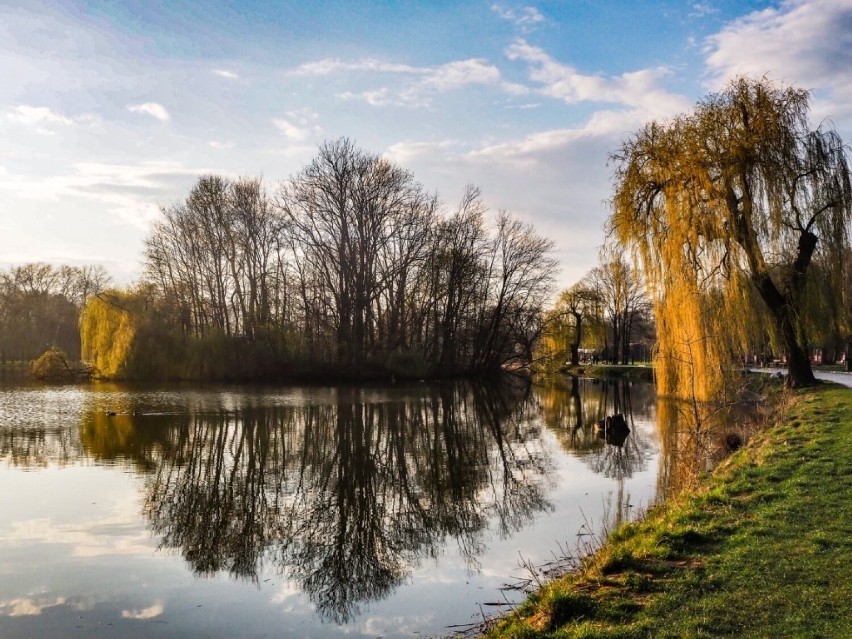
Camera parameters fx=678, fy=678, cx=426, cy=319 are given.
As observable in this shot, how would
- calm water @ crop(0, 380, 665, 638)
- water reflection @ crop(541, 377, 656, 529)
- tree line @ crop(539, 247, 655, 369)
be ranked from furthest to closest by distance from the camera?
tree line @ crop(539, 247, 655, 369), water reflection @ crop(541, 377, 656, 529), calm water @ crop(0, 380, 665, 638)

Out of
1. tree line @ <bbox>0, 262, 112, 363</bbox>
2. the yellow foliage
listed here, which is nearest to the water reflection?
the yellow foliage

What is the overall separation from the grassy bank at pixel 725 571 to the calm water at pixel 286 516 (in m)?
1.48

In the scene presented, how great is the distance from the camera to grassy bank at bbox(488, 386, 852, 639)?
493 centimetres

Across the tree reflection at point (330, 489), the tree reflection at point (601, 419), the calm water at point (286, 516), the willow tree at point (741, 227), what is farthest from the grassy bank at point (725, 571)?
the willow tree at point (741, 227)

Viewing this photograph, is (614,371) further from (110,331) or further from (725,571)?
(725,571)

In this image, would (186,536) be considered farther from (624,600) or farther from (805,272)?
(805,272)

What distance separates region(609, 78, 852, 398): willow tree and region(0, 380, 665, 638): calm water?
358 cm

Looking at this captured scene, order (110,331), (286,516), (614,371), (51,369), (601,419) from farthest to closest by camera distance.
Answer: (614,371) → (51,369) → (110,331) → (601,419) → (286,516)

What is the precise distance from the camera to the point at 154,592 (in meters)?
7.64

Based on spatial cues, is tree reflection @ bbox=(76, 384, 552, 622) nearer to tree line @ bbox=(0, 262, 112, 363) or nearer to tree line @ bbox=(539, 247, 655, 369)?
tree line @ bbox=(539, 247, 655, 369)

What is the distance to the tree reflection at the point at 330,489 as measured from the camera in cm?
881

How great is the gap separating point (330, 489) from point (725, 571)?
27.0 ft

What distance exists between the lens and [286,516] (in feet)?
35.2

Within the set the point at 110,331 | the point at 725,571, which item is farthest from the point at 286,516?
the point at 110,331
